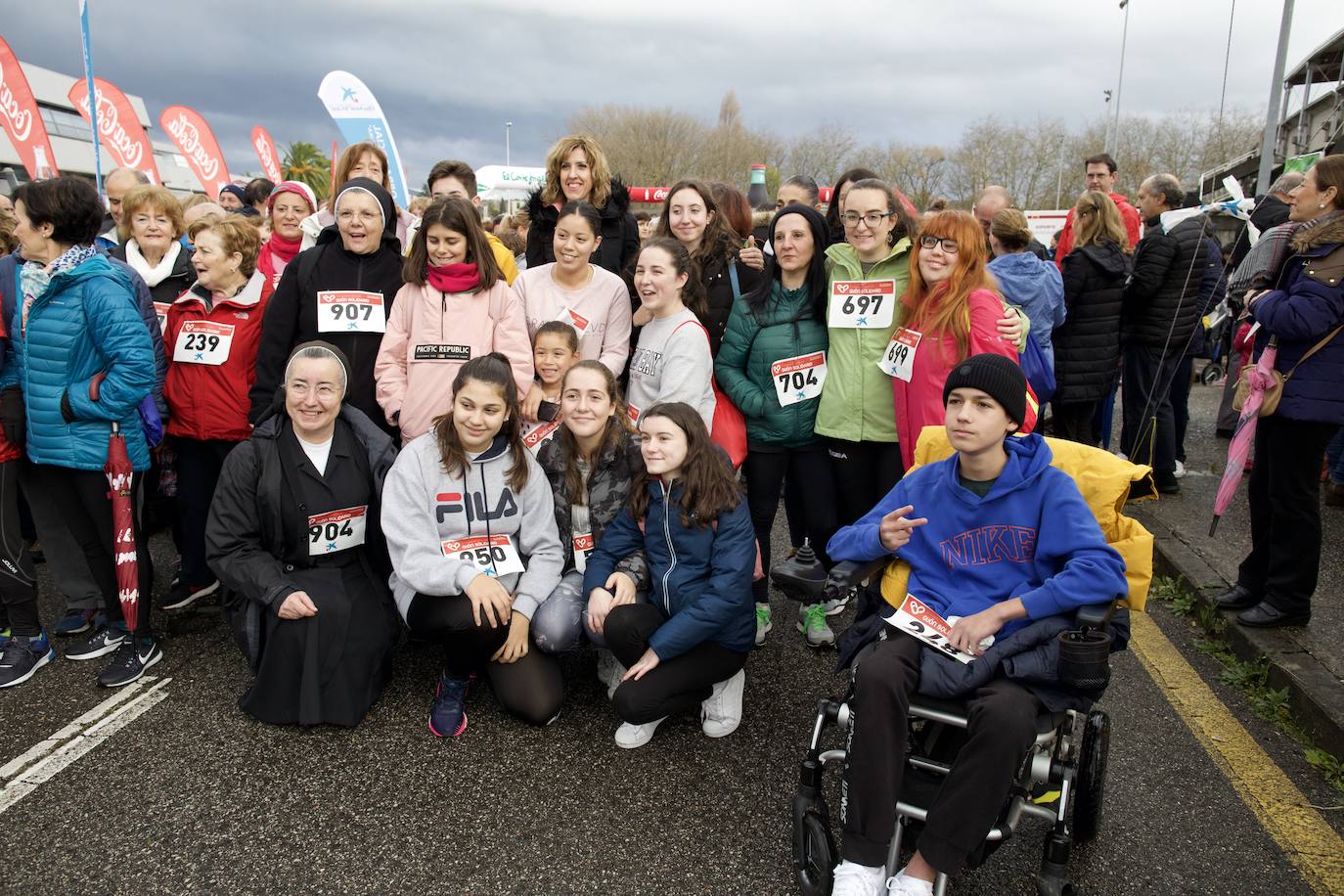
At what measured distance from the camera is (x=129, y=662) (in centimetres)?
355

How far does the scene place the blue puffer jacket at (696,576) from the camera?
118 inches

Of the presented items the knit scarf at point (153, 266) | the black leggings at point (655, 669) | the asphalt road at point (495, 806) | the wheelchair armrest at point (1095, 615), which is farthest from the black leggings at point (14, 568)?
the wheelchair armrest at point (1095, 615)

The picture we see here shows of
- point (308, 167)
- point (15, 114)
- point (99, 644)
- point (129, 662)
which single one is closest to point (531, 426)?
point (129, 662)

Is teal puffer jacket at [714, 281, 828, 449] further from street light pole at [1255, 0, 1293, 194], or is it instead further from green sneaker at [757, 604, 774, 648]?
street light pole at [1255, 0, 1293, 194]

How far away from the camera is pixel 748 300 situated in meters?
3.75

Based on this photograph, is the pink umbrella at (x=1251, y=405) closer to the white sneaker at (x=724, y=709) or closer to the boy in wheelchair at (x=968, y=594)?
the boy in wheelchair at (x=968, y=594)

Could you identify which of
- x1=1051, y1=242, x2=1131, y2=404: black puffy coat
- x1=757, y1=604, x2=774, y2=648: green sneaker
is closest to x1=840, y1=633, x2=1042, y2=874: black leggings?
x1=757, y1=604, x2=774, y2=648: green sneaker

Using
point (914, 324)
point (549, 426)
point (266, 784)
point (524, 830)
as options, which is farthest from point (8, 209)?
point (914, 324)

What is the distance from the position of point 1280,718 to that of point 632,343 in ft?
10.4

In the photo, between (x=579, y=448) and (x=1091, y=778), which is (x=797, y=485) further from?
(x=1091, y=778)

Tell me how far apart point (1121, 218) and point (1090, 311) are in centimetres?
71

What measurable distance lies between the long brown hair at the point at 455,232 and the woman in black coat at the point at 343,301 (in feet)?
0.84

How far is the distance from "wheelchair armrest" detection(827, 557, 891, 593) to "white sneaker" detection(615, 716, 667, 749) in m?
0.98

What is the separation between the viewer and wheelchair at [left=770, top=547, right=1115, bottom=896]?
213 cm
